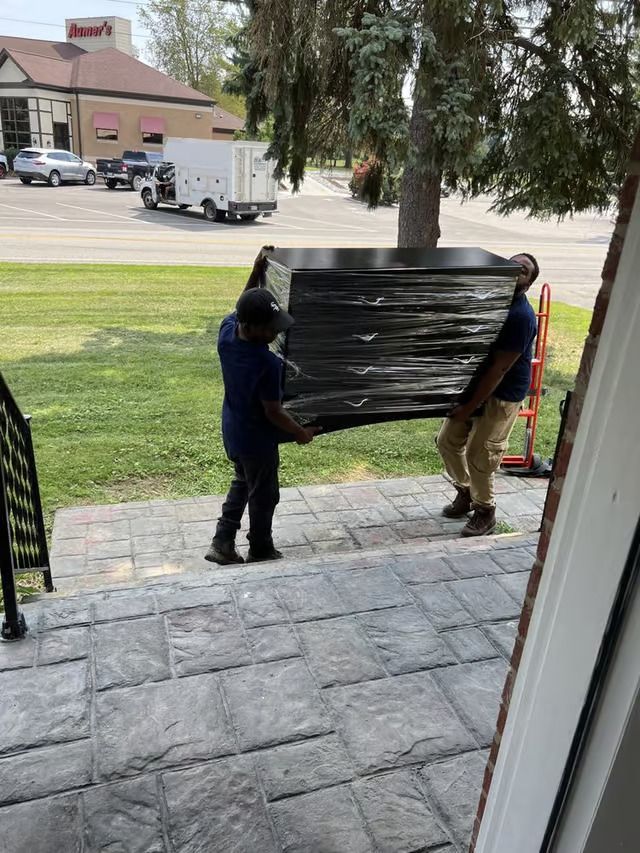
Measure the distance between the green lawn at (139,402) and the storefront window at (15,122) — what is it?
29.8 meters

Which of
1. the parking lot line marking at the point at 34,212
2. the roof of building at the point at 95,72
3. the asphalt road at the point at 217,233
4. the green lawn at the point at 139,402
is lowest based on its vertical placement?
the asphalt road at the point at 217,233

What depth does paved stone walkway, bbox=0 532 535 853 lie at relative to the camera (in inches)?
85.5

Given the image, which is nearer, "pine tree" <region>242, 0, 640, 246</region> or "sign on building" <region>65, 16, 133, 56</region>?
"pine tree" <region>242, 0, 640, 246</region>

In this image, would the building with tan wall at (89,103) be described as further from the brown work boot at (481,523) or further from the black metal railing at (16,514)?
the brown work boot at (481,523)

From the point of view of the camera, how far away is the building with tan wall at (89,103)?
35688 millimetres

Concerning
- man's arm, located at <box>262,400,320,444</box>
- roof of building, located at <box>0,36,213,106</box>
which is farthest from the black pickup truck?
man's arm, located at <box>262,400,320,444</box>

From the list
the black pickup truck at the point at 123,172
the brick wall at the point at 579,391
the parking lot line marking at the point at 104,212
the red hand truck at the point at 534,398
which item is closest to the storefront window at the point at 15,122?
the black pickup truck at the point at 123,172

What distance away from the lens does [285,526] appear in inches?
190

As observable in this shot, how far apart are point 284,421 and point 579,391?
7.50 ft

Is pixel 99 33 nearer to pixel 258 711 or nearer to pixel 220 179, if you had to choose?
pixel 220 179

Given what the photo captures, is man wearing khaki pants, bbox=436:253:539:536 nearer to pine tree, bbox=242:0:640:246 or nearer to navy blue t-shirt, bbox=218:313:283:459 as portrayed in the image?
navy blue t-shirt, bbox=218:313:283:459

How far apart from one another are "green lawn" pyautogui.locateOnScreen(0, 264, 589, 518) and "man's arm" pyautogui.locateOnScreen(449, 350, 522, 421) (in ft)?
5.23

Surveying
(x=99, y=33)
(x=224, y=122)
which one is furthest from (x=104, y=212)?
(x=99, y=33)

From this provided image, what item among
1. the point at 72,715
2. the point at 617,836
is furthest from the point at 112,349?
the point at 617,836
